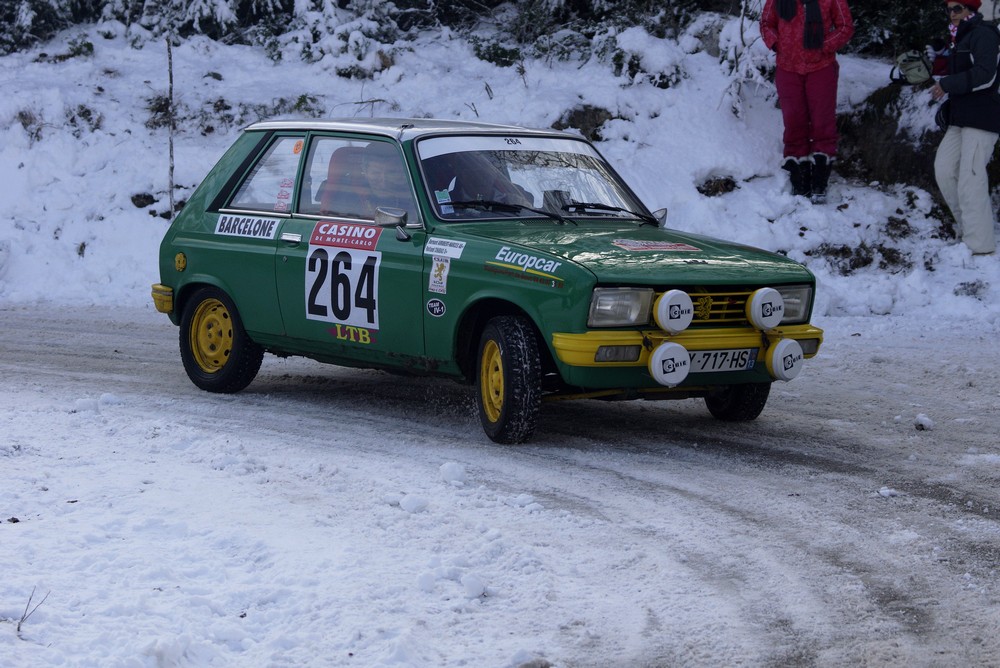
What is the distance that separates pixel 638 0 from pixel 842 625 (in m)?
13.2

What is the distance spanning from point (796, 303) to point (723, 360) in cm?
66

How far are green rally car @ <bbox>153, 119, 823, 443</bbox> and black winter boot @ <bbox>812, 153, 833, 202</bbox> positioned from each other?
18.2 ft

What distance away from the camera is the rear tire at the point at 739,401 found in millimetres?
7164

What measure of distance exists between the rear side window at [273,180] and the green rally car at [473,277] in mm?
11

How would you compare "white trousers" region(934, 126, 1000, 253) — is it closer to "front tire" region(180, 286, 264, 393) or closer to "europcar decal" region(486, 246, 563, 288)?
"europcar decal" region(486, 246, 563, 288)

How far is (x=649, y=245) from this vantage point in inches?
260

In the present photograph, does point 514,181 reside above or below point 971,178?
above

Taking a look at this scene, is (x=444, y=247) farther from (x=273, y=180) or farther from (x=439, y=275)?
(x=273, y=180)

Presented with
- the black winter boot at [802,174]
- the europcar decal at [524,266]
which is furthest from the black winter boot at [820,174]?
the europcar decal at [524,266]

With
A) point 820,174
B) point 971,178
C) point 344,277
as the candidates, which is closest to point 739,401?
point 344,277

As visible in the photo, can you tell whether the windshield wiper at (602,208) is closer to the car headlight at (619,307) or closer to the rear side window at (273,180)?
the car headlight at (619,307)

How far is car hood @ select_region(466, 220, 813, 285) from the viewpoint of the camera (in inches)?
244

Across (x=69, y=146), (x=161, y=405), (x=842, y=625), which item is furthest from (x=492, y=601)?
(x=69, y=146)

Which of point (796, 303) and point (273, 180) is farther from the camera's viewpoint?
point (273, 180)
